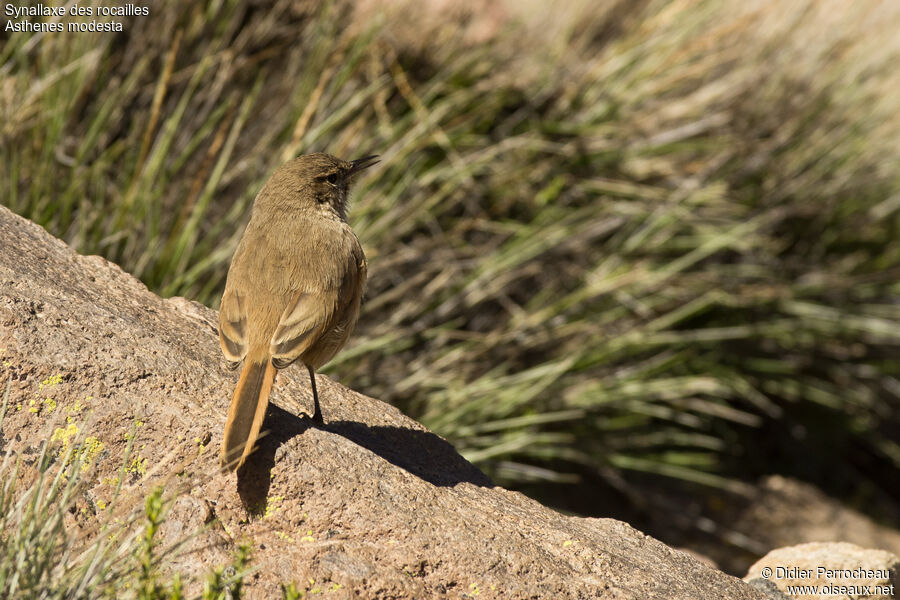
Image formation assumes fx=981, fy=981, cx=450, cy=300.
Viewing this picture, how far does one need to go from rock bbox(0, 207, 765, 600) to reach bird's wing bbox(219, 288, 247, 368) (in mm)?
95

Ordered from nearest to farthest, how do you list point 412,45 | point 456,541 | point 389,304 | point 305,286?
point 456,541 → point 305,286 → point 389,304 → point 412,45

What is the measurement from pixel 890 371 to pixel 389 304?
3.90 meters

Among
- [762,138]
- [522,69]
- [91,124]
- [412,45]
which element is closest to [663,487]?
[762,138]

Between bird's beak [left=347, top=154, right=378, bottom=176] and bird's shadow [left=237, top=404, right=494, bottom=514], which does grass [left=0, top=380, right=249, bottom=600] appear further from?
bird's beak [left=347, top=154, right=378, bottom=176]

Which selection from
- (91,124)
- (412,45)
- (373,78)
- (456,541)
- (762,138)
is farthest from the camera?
(762,138)

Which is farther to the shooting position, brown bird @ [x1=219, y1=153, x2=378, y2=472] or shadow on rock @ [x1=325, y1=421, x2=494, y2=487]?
shadow on rock @ [x1=325, y1=421, x2=494, y2=487]

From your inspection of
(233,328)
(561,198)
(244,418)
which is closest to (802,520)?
(561,198)

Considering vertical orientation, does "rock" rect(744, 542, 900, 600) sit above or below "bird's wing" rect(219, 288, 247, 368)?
below

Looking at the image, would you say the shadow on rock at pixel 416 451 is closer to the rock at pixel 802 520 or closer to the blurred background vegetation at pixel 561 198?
the blurred background vegetation at pixel 561 198

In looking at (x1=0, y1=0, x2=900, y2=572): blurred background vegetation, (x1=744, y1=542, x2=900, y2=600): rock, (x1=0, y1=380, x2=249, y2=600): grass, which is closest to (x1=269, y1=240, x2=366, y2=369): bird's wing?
(x1=0, y1=380, x2=249, y2=600): grass

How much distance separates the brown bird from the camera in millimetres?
2834

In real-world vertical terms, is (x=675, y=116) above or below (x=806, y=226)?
above

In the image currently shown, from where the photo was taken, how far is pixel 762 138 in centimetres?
695

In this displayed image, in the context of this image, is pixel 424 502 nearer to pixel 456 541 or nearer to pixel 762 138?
pixel 456 541
